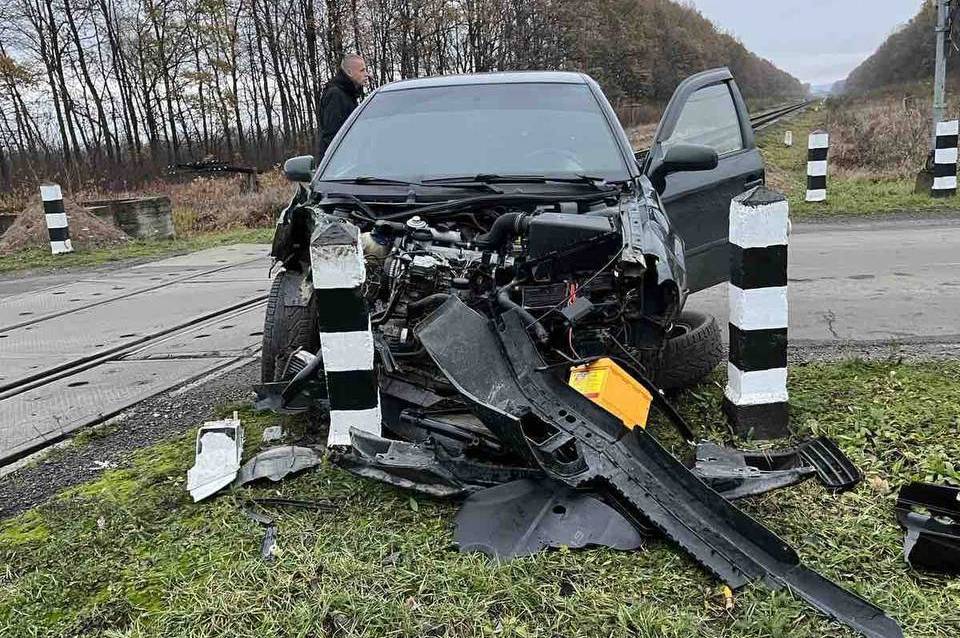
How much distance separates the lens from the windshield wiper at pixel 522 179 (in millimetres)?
3678

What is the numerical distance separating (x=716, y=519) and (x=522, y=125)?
2.47 m

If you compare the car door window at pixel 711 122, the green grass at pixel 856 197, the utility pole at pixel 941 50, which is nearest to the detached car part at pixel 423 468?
the car door window at pixel 711 122

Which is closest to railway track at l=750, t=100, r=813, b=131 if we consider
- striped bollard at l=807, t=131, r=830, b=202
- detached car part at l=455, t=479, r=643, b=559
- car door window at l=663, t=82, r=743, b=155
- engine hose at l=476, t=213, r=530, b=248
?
striped bollard at l=807, t=131, r=830, b=202

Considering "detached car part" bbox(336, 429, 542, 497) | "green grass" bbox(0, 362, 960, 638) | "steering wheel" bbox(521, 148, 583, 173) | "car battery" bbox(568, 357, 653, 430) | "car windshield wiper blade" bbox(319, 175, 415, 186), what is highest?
"steering wheel" bbox(521, 148, 583, 173)

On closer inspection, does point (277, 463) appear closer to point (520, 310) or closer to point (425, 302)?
point (425, 302)

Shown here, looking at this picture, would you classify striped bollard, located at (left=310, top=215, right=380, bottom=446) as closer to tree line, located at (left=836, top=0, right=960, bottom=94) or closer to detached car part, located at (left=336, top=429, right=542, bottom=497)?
detached car part, located at (left=336, top=429, right=542, bottom=497)

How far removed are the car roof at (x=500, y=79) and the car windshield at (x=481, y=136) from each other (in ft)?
0.21

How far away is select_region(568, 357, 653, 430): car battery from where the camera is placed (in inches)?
106

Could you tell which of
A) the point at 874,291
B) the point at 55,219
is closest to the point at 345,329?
the point at 874,291

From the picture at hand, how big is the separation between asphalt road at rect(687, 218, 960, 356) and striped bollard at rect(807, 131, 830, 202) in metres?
1.96

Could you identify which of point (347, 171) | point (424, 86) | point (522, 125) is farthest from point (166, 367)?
point (522, 125)

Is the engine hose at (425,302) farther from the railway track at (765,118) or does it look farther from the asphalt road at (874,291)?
the railway track at (765,118)

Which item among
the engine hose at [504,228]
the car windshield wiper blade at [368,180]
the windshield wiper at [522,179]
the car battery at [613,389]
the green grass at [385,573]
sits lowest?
the green grass at [385,573]

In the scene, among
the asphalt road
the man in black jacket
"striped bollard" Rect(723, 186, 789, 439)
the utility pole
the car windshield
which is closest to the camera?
"striped bollard" Rect(723, 186, 789, 439)
